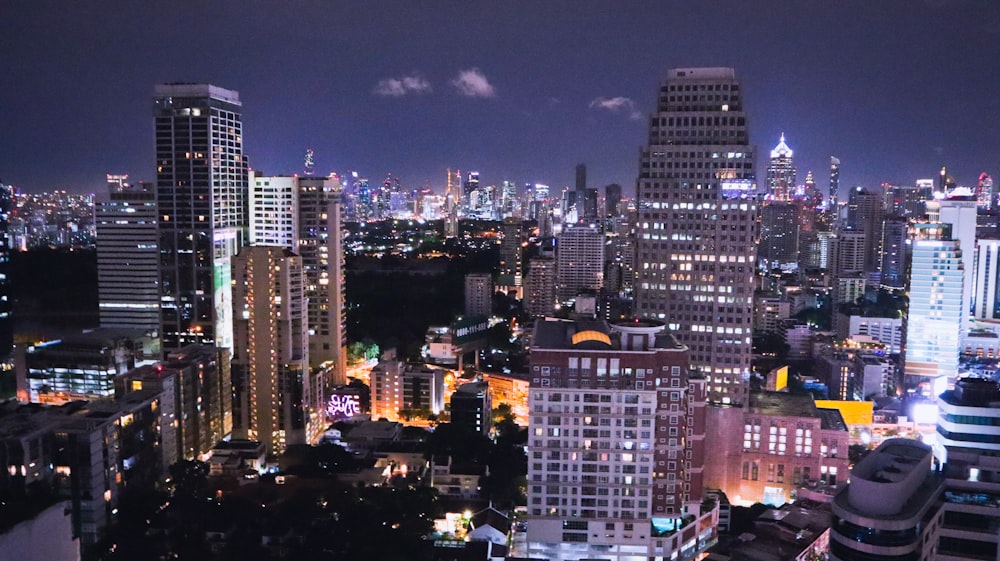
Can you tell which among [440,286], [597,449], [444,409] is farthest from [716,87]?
[440,286]

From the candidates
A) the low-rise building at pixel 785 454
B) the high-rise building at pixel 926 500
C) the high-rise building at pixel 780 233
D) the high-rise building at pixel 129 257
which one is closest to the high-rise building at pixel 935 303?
the low-rise building at pixel 785 454

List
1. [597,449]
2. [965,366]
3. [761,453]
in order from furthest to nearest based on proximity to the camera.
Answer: [965,366], [761,453], [597,449]

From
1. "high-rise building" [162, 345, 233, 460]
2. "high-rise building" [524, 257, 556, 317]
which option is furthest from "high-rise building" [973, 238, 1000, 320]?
"high-rise building" [162, 345, 233, 460]

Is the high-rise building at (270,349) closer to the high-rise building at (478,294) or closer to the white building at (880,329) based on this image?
the high-rise building at (478,294)

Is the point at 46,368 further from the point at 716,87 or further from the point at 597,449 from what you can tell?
the point at 716,87

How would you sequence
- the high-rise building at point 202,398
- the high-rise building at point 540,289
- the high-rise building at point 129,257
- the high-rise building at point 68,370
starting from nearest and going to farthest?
the high-rise building at point 202,398, the high-rise building at point 68,370, the high-rise building at point 129,257, the high-rise building at point 540,289

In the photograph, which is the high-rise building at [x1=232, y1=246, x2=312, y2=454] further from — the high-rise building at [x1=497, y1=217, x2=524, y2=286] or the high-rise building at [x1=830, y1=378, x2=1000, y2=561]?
the high-rise building at [x1=497, y1=217, x2=524, y2=286]
